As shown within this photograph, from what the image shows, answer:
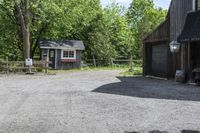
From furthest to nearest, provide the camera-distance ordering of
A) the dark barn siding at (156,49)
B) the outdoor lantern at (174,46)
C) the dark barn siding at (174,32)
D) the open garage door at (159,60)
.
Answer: the open garage door at (159,60) < the dark barn siding at (156,49) < the outdoor lantern at (174,46) < the dark barn siding at (174,32)

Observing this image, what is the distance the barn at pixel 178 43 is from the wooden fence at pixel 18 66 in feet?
25.9

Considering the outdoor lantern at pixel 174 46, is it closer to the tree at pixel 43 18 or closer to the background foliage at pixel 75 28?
the tree at pixel 43 18

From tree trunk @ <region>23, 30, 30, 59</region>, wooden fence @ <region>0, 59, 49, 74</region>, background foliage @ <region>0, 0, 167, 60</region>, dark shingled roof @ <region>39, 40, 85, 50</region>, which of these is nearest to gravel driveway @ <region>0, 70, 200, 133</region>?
wooden fence @ <region>0, 59, 49, 74</region>

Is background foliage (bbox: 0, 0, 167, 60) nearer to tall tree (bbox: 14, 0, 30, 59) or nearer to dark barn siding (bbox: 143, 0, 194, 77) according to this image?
tall tree (bbox: 14, 0, 30, 59)

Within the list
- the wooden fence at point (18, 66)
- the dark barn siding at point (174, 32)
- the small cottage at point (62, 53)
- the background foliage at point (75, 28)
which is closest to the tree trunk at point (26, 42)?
the wooden fence at point (18, 66)

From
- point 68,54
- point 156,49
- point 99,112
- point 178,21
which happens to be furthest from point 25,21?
point 99,112

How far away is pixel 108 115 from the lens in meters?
10.2

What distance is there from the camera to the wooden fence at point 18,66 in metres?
29.8

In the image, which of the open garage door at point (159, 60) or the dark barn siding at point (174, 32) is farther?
the open garage door at point (159, 60)

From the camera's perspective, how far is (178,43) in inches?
862

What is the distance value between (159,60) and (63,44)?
1733cm

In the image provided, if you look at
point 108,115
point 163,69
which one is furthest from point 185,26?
point 108,115

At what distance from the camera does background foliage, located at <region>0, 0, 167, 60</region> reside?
37.4 meters

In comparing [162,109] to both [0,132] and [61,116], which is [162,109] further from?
[0,132]
